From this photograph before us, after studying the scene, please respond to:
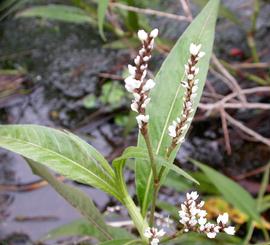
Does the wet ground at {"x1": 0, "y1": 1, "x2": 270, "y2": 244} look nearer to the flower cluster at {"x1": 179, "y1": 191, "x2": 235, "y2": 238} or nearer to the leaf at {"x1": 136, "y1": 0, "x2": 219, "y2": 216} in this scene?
the leaf at {"x1": 136, "y1": 0, "x2": 219, "y2": 216}

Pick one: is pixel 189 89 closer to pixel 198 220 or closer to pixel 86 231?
pixel 198 220

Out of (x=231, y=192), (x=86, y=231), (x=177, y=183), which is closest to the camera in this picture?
(x=86, y=231)

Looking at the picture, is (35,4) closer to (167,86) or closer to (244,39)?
(244,39)

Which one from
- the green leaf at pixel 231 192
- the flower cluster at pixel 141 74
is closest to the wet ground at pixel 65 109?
the green leaf at pixel 231 192

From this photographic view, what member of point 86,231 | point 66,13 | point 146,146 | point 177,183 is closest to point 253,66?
point 177,183

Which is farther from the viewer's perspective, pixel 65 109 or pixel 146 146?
pixel 65 109

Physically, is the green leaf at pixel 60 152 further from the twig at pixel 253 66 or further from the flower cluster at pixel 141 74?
the twig at pixel 253 66

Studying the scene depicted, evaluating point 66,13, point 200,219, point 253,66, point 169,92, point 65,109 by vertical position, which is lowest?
point 200,219
